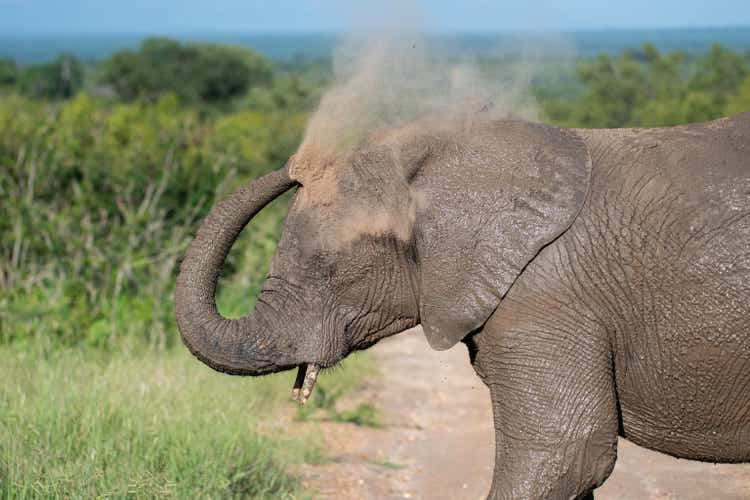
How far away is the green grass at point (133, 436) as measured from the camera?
4383 mm

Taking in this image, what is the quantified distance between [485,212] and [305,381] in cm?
85

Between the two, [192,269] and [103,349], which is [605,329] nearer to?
[192,269]

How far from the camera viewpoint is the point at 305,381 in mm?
3654

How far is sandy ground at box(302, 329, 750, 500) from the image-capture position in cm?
548

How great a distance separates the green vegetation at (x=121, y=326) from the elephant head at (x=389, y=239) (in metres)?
0.56

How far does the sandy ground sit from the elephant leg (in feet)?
7.04

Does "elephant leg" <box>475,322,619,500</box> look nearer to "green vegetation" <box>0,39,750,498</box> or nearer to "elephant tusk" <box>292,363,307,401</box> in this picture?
"elephant tusk" <box>292,363,307,401</box>

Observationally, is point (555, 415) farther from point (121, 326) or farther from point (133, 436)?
point (121, 326)

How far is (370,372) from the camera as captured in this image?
8.33 metres

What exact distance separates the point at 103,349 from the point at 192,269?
376 cm

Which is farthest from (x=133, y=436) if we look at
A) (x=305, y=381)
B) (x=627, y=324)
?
(x=627, y=324)

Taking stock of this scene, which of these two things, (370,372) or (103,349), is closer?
(103,349)

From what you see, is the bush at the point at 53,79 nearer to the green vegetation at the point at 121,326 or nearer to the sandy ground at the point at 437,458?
the green vegetation at the point at 121,326

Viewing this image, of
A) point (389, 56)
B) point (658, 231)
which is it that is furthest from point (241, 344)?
point (658, 231)
